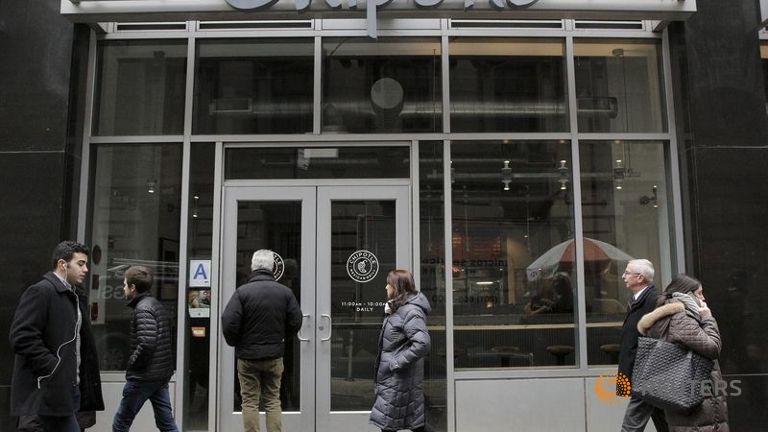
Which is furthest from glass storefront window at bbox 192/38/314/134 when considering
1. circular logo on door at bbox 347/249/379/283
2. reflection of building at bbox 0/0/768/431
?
circular logo on door at bbox 347/249/379/283

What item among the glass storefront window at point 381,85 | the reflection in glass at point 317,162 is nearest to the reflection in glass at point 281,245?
the reflection in glass at point 317,162

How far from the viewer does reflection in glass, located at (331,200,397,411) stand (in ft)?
23.0

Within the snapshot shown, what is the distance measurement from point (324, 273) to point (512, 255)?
202cm

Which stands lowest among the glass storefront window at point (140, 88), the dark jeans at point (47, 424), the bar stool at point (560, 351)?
the dark jeans at point (47, 424)

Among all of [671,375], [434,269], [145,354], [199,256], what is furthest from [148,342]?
[671,375]

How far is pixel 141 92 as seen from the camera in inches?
292

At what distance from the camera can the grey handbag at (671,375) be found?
4445 mm

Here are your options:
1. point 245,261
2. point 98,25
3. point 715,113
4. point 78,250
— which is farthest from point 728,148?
point 98,25

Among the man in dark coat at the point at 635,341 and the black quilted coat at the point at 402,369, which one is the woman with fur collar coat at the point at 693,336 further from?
the black quilted coat at the point at 402,369

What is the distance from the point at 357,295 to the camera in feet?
23.2

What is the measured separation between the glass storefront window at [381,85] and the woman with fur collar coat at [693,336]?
132 inches

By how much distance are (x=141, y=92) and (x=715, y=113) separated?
6.09 metres

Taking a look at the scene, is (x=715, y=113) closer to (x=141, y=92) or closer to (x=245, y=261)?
(x=245, y=261)

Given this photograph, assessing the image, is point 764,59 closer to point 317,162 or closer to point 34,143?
point 317,162
